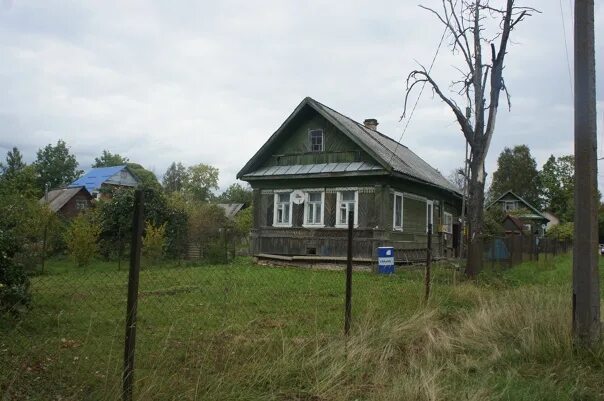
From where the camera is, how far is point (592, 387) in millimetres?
5246

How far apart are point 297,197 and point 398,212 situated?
3765 millimetres

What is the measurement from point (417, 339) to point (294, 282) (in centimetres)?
768

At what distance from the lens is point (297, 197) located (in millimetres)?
20797

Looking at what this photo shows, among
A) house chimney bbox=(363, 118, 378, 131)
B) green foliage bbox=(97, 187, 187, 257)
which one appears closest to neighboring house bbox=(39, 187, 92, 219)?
green foliage bbox=(97, 187, 187, 257)

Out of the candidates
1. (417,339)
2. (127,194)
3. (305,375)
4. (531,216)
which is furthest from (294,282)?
(531,216)

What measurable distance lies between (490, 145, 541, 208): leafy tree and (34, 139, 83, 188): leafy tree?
6103cm

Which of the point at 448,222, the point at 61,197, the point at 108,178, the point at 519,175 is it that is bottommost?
the point at 448,222

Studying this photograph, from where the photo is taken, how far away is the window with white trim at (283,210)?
21219 millimetres

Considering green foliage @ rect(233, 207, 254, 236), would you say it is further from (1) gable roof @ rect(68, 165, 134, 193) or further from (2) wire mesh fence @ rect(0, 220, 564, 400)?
(2) wire mesh fence @ rect(0, 220, 564, 400)

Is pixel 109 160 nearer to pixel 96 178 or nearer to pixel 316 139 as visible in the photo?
pixel 96 178

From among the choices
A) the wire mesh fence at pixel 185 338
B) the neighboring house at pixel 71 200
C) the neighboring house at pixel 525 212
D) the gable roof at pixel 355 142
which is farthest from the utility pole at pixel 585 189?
the neighboring house at pixel 525 212

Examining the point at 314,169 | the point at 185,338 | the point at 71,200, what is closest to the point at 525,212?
the point at 71,200

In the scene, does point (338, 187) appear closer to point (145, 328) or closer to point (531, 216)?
point (145, 328)

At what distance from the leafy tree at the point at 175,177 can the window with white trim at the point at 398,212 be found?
70.8m
